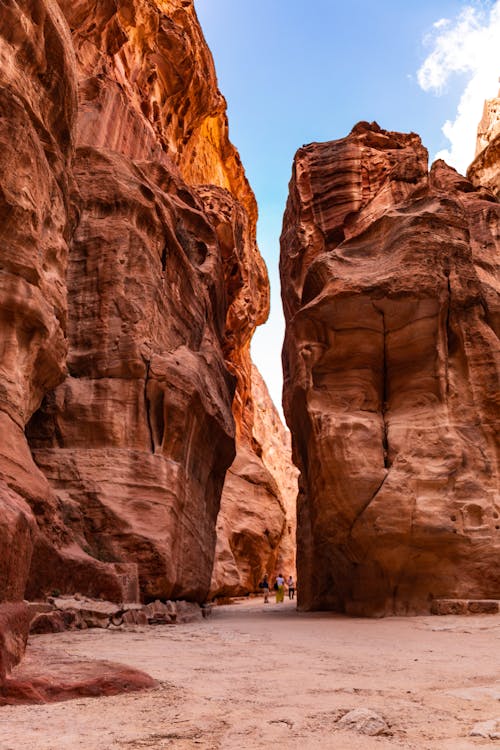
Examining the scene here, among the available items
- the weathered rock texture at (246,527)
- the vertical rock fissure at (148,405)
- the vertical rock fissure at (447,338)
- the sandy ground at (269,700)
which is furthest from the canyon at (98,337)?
the vertical rock fissure at (447,338)

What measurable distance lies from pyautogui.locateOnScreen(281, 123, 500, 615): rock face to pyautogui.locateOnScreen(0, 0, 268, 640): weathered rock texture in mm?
3550

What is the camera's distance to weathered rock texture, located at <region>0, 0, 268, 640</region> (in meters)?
9.08

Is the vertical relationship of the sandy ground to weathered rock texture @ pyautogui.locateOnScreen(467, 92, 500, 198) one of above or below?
below

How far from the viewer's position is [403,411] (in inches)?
589

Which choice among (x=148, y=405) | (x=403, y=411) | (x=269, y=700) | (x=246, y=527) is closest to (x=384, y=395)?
(x=403, y=411)

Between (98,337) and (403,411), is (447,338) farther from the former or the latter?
(98,337)

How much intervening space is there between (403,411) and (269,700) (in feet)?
39.8

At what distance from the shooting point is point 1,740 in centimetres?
252

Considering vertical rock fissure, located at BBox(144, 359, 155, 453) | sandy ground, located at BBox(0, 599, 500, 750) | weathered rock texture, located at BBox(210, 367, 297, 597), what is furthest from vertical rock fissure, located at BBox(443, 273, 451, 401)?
weathered rock texture, located at BBox(210, 367, 297, 597)

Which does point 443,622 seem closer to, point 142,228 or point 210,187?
point 142,228

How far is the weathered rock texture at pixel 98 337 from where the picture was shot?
357 inches

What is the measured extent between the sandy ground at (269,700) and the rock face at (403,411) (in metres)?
6.32

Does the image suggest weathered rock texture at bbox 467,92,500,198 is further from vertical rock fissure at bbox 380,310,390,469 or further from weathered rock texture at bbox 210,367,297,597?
weathered rock texture at bbox 210,367,297,597

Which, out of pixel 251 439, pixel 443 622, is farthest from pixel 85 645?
pixel 251 439
